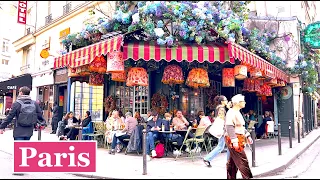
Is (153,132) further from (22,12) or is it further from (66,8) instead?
(22,12)

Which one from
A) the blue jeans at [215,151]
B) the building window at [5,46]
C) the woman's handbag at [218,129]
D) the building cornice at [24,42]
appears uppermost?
the building window at [5,46]

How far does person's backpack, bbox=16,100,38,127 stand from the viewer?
239 inches

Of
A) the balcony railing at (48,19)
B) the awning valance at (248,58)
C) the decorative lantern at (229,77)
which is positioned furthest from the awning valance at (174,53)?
the balcony railing at (48,19)

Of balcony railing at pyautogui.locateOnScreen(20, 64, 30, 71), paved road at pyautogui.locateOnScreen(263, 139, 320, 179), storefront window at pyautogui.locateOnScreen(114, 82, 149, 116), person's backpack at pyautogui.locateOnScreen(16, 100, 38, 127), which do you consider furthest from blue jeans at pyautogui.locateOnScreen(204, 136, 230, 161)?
balcony railing at pyautogui.locateOnScreen(20, 64, 30, 71)

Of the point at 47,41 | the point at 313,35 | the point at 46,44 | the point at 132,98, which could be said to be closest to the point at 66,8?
the point at 47,41

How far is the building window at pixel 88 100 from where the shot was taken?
1486 centimetres

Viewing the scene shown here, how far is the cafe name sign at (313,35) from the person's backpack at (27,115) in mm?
14056

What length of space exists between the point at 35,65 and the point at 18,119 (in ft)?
54.0

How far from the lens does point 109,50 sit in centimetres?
786

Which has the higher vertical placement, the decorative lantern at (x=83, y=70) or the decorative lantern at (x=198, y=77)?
the decorative lantern at (x=83, y=70)

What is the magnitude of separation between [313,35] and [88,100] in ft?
39.5

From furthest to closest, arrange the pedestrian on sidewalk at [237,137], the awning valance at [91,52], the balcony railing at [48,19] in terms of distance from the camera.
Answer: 1. the balcony railing at [48,19]
2. the awning valance at [91,52]
3. the pedestrian on sidewalk at [237,137]

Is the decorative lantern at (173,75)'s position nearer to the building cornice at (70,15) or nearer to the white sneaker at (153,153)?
the white sneaker at (153,153)

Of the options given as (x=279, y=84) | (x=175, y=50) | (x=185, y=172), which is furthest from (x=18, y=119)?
(x=279, y=84)
